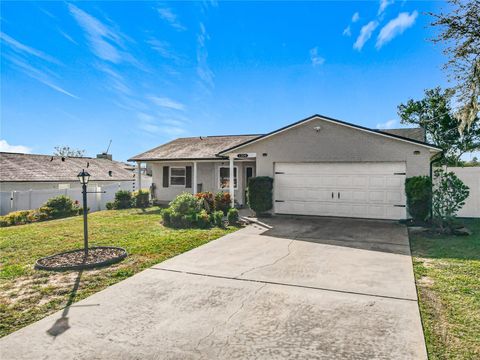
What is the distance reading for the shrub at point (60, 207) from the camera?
14043 millimetres

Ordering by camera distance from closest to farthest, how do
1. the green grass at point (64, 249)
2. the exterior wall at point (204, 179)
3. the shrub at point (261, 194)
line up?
1. the green grass at point (64, 249)
2. the shrub at point (261, 194)
3. the exterior wall at point (204, 179)

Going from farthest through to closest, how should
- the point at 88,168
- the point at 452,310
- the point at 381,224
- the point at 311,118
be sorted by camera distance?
the point at 88,168 → the point at 311,118 → the point at 381,224 → the point at 452,310

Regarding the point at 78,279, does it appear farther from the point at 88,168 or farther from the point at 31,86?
the point at 88,168

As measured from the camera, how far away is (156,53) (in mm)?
13719

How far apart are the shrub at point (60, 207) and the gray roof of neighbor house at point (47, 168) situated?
612 cm

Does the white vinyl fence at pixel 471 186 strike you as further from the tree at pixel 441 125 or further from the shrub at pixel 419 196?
the tree at pixel 441 125

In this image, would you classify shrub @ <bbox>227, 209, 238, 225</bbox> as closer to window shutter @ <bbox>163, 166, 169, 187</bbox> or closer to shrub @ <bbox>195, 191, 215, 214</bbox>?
shrub @ <bbox>195, 191, 215, 214</bbox>

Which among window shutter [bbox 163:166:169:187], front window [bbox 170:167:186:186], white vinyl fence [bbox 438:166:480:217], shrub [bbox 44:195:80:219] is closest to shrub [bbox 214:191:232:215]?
front window [bbox 170:167:186:186]

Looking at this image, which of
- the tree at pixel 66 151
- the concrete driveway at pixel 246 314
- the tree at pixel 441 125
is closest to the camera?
the concrete driveway at pixel 246 314

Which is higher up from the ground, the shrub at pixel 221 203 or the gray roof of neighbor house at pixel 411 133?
the gray roof of neighbor house at pixel 411 133

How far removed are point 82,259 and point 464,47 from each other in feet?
48.4

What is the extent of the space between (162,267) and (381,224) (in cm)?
827

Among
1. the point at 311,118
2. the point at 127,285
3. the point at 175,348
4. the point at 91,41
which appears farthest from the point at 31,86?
the point at 175,348

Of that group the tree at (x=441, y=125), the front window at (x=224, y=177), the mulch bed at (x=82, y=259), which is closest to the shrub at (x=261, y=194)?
the front window at (x=224, y=177)
